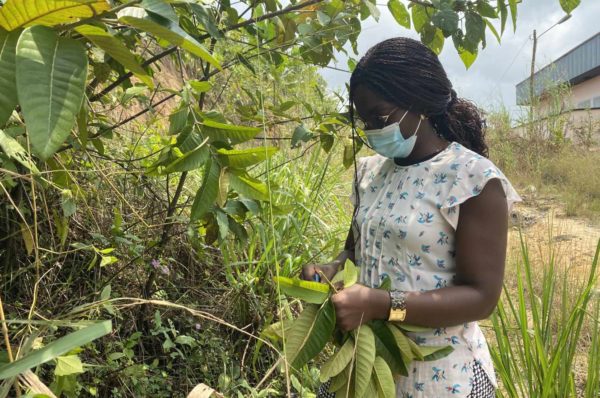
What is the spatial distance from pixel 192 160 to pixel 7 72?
1.41ft

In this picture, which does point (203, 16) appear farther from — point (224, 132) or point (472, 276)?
point (472, 276)

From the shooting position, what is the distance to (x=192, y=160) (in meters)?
0.91

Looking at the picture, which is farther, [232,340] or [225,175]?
[232,340]

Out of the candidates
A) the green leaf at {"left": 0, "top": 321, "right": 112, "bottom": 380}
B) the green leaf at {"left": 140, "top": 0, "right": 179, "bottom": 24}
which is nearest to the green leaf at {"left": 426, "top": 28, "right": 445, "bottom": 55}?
the green leaf at {"left": 140, "top": 0, "right": 179, "bottom": 24}

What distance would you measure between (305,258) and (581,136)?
926 cm

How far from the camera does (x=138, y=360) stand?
6.27 ft

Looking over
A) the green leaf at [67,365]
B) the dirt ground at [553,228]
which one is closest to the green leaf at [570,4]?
the green leaf at [67,365]

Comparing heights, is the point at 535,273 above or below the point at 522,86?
below

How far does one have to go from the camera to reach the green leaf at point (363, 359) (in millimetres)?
994

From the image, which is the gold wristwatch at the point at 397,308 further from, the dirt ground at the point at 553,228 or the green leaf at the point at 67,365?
the dirt ground at the point at 553,228

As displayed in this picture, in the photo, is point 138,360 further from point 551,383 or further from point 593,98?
point 593,98

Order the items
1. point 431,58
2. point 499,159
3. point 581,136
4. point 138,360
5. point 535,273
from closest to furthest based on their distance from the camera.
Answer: point 431,58 → point 138,360 → point 535,273 → point 499,159 → point 581,136

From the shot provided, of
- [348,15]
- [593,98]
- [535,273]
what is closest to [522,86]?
[593,98]

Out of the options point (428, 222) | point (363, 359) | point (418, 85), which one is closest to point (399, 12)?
point (418, 85)
